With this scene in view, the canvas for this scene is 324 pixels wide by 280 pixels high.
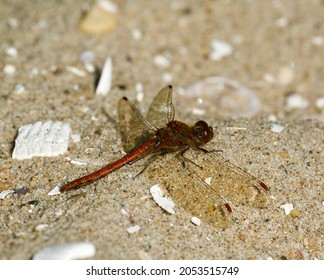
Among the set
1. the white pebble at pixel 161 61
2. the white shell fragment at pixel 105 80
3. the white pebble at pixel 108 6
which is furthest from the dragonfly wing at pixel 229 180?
the white pebble at pixel 108 6

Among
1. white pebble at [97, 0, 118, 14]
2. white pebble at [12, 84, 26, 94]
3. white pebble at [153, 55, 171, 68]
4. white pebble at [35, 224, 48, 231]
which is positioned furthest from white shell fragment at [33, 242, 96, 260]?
white pebble at [97, 0, 118, 14]

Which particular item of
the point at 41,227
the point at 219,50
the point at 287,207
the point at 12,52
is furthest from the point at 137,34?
the point at 41,227

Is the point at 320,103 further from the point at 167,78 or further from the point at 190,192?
the point at 190,192

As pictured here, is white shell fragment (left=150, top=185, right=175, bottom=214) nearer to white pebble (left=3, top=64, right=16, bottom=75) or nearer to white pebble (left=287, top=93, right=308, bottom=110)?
white pebble (left=3, top=64, right=16, bottom=75)

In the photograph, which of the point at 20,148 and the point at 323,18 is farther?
the point at 323,18

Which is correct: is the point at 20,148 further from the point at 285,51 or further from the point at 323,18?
the point at 323,18
